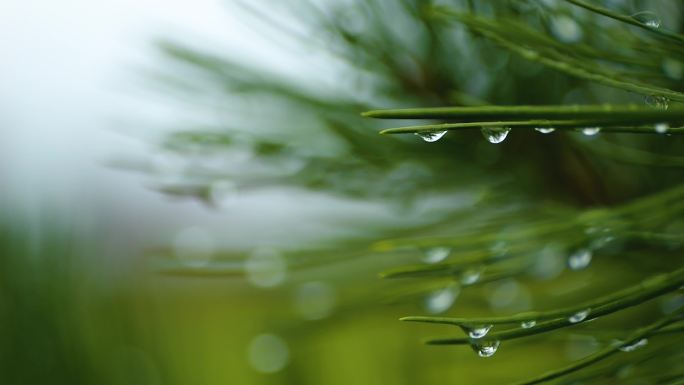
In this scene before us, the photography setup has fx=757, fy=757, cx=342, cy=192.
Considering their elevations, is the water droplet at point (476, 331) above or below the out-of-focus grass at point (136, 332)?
below

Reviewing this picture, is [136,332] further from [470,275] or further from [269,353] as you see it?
[470,275]

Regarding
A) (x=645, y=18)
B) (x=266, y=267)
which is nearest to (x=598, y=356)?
(x=645, y=18)

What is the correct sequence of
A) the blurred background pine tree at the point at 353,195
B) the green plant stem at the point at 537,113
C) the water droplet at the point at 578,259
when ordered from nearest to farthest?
the green plant stem at the point at 537,113 < the water droplet at the point at 578,259 < the blurred background pine tree at the point at 353,195

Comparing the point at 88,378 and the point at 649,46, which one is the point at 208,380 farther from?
the point at 649,46

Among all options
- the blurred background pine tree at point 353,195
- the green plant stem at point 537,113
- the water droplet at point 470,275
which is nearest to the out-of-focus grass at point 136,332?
the blurred background pine tree at point 353,195

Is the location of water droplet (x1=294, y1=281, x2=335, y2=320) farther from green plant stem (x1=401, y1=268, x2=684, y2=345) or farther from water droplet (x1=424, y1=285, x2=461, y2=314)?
green plant stem (x1=401, y1=268, x2=684, y2=345)

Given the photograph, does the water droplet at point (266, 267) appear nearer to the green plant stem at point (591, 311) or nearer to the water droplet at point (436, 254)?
the water droplet at point (436, 254)
